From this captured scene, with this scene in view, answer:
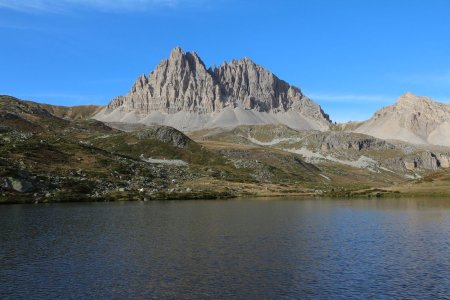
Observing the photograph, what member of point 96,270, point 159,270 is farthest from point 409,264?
point 96,270

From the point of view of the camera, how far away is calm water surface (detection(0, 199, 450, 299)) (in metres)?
42.6

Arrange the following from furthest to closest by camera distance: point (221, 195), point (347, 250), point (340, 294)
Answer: point (221, 195)
point (347, 250)
point (340, 294)

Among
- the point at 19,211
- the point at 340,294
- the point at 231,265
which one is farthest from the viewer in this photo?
the point at 19,211

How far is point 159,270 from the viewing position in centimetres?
5106

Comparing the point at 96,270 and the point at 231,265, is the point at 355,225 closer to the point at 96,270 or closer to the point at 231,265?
the point at 231,265

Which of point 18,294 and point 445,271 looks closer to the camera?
point 18,294

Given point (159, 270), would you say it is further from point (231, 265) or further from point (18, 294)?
point (18, 294)

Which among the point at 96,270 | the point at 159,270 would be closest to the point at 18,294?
the point at 96,270

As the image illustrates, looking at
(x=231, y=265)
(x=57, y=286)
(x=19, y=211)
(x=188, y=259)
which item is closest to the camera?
(x=57, y=286)

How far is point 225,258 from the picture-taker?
5688 cm

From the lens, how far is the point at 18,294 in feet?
136

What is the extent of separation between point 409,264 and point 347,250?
10491mm

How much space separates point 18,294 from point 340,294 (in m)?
28.7

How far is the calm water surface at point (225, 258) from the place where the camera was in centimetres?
4262
